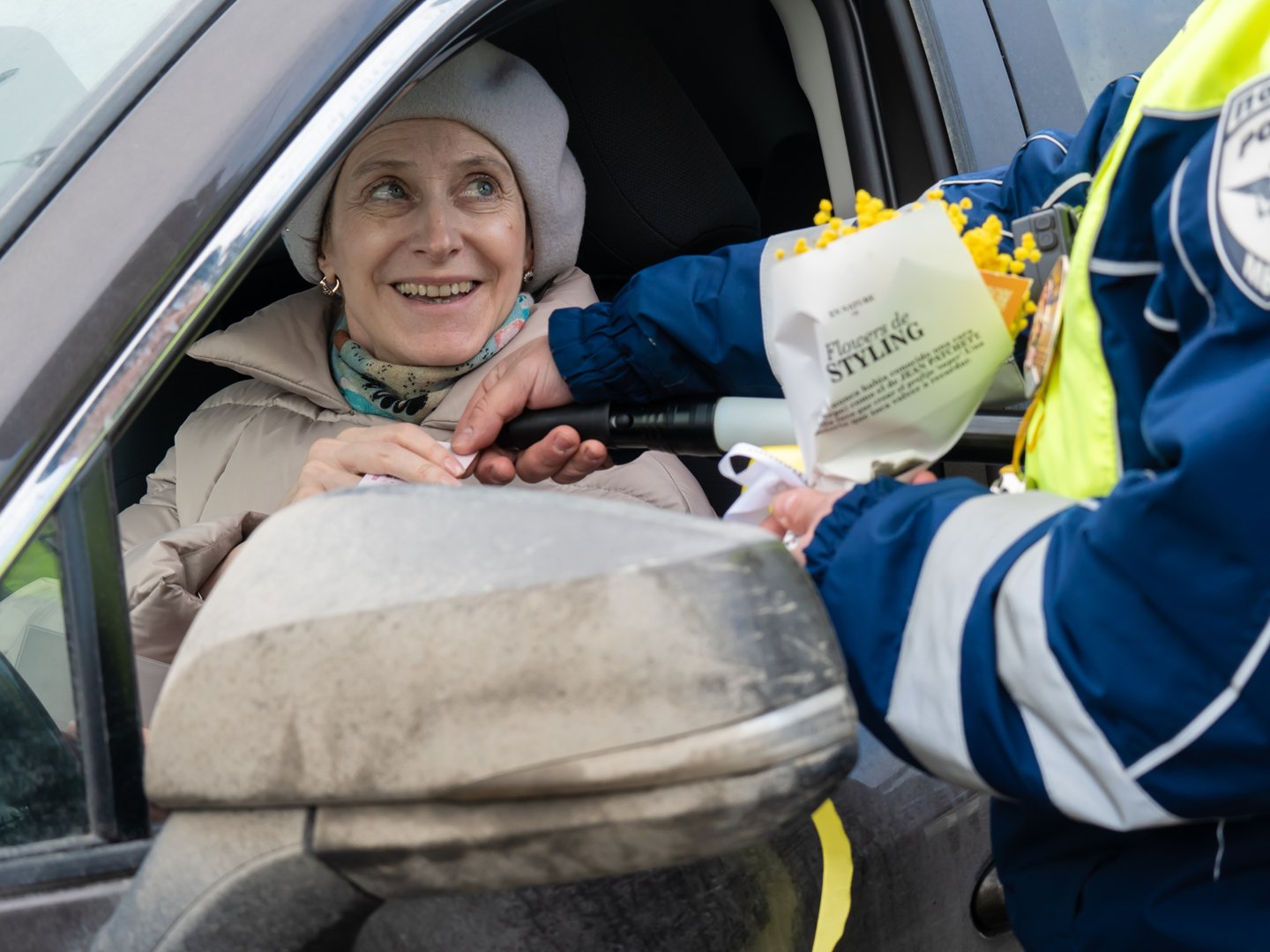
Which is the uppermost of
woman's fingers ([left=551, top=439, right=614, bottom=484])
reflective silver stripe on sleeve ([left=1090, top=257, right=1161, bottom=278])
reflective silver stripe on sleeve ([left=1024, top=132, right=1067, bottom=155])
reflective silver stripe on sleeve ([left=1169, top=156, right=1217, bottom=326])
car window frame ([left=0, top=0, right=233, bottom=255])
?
car window frame ([left=0, top=0, right=233, bottom=255])

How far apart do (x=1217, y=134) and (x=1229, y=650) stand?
351 millimetres

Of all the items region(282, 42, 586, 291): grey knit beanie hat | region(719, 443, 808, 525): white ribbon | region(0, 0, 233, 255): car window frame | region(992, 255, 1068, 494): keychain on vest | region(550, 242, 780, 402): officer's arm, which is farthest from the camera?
region(282, 42, 586, 291): grey knit beanie hat

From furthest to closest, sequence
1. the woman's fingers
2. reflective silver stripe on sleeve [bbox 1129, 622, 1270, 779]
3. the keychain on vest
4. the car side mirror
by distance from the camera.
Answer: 1. the woman's fingers
2. the keychain on vest
3. reflective silver stripe on sleeve [bbox 1129, 622, 1270, 779]
4. the car side mirror

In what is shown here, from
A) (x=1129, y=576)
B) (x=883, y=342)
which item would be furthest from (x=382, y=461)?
(x=1129, y=576)

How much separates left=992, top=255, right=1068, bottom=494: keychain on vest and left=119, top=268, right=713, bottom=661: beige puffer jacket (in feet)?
3.12

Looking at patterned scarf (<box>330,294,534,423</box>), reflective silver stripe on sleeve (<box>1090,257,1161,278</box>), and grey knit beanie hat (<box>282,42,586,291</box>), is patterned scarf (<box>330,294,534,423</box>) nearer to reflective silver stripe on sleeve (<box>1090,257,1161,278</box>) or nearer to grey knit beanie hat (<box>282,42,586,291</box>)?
grey knit beanie hat (<box>282,42,586,291</box>)

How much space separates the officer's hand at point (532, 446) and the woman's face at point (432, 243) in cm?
36

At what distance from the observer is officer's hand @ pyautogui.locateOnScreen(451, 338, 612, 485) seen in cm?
191

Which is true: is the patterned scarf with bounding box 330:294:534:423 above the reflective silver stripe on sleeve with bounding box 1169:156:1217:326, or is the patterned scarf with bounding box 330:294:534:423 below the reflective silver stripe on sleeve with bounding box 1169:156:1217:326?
below

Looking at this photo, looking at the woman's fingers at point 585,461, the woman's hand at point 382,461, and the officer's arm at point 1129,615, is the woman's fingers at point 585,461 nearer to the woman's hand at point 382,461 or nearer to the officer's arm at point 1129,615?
the woman's hand at point 382,461

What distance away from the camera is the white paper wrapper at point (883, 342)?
1170mm

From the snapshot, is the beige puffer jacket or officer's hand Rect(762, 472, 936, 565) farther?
→ the beige puffer jacket

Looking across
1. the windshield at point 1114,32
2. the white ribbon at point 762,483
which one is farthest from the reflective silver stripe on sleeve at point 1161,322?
the windshield at point 1114,32

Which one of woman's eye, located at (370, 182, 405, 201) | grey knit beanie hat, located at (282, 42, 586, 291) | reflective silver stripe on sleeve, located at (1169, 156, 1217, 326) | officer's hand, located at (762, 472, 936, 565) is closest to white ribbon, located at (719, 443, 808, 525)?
officer's hand, located at (762, 472, 936, 565)
